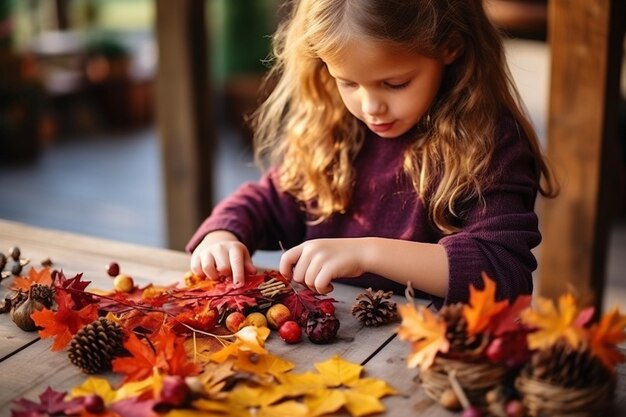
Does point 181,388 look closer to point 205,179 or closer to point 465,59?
point 465,59

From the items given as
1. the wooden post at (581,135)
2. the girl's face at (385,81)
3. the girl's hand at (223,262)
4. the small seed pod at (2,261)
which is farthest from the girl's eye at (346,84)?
the wooden post at (581,135)

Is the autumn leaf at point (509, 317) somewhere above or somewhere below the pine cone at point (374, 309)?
above

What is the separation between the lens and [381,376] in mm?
1188

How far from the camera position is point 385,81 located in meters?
1.49

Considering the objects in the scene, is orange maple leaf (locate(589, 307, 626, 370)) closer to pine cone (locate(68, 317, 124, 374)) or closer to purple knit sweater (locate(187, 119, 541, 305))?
purple knit sweater (locate(187, 119, 541, 305))

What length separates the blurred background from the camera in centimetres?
460

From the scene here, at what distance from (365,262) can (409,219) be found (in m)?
0.35

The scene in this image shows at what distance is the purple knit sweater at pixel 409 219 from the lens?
1.44m

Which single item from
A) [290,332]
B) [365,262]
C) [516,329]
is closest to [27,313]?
[290,332]

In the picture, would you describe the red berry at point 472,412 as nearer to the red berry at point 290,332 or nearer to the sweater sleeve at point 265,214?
the red berry at point 290,332

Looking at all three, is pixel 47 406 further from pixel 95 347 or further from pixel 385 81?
pixel 385 81

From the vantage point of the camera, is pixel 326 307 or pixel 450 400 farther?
pixel 326 307

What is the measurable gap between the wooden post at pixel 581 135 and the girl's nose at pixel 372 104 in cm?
96

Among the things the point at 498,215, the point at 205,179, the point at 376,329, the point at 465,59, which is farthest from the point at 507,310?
the point at 205,179
